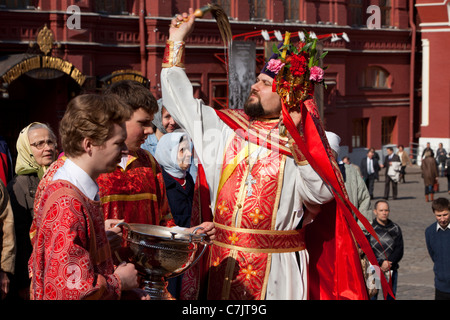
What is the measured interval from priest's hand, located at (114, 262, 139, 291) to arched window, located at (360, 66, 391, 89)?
1054 inches

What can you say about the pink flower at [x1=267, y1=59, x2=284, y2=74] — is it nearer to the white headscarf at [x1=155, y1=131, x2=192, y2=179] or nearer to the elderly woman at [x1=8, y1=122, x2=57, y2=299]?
the white headscarf at [x1=155, y1=131, x2=192, y2=179]

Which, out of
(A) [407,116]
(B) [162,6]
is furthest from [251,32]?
(A) [407,116]

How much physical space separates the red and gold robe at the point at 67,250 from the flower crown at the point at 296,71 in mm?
1964

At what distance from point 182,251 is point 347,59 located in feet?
82.9

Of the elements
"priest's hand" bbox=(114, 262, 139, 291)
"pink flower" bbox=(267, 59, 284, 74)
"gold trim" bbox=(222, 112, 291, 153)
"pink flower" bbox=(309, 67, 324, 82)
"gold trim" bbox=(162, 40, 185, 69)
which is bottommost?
"priest's hand" bbox=(114, 262, 139, 291)

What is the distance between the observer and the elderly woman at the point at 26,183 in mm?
6039

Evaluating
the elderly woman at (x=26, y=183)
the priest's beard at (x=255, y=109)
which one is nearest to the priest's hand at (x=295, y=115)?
the priest's beard at (x=255, y=109)

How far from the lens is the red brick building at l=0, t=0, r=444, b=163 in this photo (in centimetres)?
1992

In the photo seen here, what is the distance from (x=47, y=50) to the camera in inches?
765

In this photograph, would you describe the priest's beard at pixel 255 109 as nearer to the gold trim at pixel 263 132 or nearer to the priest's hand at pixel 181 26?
the gold trim at pixel 263 132

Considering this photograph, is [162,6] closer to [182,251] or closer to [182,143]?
[182,143]

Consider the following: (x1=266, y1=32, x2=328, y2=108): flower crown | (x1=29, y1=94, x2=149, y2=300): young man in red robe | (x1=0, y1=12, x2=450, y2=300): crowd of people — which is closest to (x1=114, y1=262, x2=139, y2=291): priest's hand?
(x1=29, y1=94, x2=149, y2=300): young man in red robe

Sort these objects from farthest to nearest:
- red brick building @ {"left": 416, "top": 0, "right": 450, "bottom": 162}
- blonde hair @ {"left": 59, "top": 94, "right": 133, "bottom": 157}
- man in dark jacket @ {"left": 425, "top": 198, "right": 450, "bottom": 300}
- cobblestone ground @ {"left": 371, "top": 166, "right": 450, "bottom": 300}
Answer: red brick building @ {"left": 416, "top": 0, "right": 450, "bottom": 162} → cobblestone ground @ {"left": 371, "top": 166, "right": 450, "bottom": 300} → man in dark jacket @ {"left": 425, "top": 198, "right": 450, "bottom": 300} → blonde hair @ {"left": 59, "top": 94, "right": 133, "bottom": 157}

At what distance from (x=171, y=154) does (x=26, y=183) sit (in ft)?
3.47
